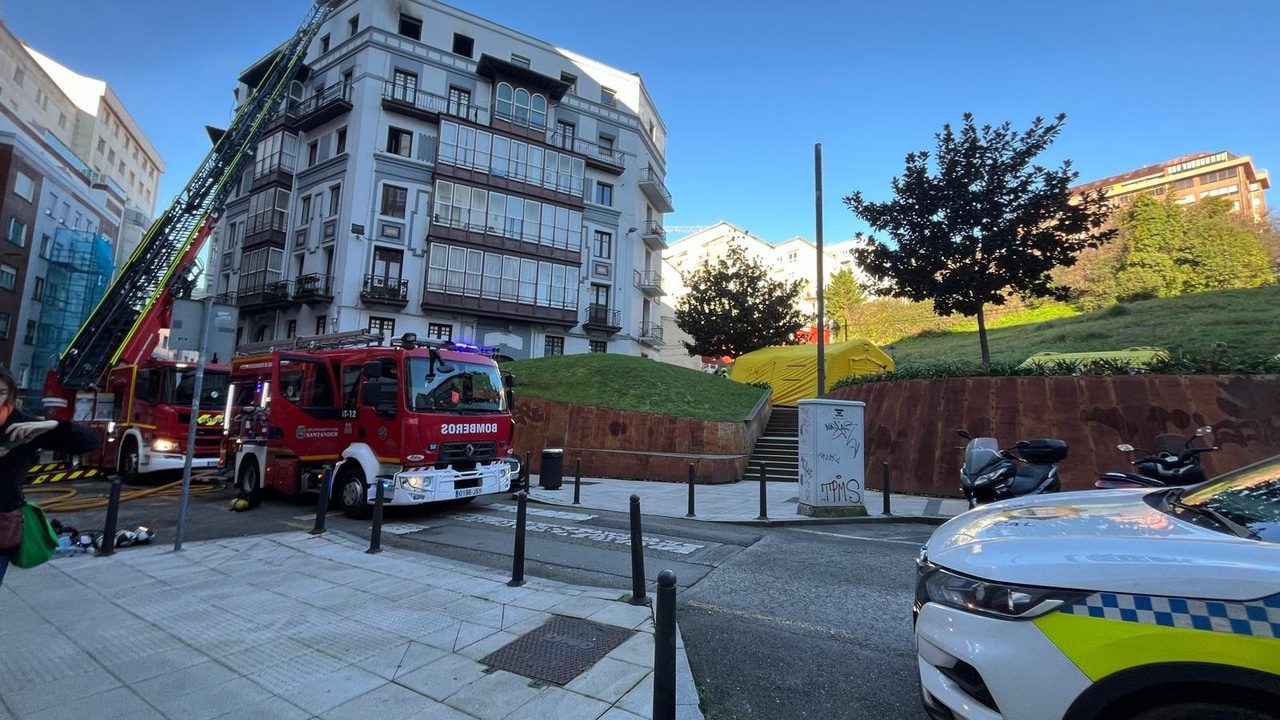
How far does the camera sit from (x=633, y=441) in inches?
640

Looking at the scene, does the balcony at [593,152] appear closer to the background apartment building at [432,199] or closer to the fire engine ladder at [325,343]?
the background apartment building at [432,199]

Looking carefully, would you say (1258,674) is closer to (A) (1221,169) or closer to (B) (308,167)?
(B) (308,167)

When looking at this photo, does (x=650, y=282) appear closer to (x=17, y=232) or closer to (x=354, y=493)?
(x=354, y=493)

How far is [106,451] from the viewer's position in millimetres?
14078

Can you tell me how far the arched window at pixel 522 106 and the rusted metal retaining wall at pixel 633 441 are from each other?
21.4m

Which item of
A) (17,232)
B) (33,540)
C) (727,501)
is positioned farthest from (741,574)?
(17,232)

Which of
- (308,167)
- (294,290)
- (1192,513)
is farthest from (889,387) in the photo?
(308,167)

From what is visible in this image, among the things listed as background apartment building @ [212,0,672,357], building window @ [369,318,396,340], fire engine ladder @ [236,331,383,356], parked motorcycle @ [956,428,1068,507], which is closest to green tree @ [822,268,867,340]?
background apartment building @ [212,0,672,357]

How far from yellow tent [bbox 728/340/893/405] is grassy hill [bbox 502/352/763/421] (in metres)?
1.75

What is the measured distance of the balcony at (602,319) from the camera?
33.6 m

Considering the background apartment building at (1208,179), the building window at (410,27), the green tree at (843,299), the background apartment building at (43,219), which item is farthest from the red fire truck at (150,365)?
the background apartment building at (1208,179)

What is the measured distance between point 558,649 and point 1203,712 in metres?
3.37

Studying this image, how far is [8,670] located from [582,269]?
3091 centimetres

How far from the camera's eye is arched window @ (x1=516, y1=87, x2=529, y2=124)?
1268 inches
